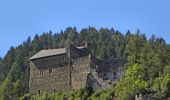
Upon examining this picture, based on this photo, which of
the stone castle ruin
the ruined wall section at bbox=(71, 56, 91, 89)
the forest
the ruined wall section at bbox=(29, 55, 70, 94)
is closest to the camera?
the forest

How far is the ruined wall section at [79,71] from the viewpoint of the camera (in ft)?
266

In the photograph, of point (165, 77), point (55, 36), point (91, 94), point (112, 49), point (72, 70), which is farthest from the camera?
point (55, 36)

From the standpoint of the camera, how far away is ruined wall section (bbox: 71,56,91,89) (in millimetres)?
81106

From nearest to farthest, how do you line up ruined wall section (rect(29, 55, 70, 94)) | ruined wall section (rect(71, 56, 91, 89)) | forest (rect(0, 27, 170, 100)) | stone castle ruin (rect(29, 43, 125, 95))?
1. forest (rect(0, 27, 170, 100))
2. stone castle ruin (rect(29, 43, 125, 95))
3. ruined wall section (rect(71, 56, 91, 89))
4. ruined wall section (rect(29, 55, 70, 94))

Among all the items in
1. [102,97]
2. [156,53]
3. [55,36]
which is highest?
[55,36]

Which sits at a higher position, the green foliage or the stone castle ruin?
the stone castle ruin

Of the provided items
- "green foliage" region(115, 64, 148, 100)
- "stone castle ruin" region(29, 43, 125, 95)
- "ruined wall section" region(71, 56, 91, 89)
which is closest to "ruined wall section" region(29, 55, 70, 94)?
"stone castle ruin" region(29, 43, 125, 95)

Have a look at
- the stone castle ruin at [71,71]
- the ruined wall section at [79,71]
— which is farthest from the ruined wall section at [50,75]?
the ruined wall section at [79,71]

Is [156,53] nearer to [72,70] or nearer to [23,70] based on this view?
[72,70]

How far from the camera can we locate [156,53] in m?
71.4

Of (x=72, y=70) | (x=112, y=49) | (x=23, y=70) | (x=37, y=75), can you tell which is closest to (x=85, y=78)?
(x=72, y=70)

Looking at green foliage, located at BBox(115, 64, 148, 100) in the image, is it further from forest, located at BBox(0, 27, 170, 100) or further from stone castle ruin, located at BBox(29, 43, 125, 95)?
stone castle ruin, located at BBox(29, 43, 125, 95)

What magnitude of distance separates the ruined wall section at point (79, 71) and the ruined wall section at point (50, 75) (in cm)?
102

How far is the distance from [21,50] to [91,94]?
69.3 m
